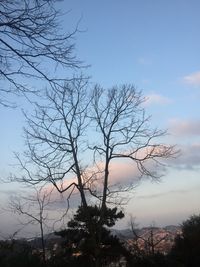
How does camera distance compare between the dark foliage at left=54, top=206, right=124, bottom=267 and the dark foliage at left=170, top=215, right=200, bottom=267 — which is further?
the dark foliage at left=54, top=206, right=124, bottom=267

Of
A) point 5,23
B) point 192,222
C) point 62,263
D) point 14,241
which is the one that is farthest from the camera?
point 14,241

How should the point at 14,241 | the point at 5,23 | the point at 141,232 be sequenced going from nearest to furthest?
the point at 5,23 → the point at 14,241 → the point at 141,232

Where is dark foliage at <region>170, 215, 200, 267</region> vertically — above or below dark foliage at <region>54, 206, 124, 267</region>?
below

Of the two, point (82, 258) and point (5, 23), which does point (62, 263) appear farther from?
point (5, 23)

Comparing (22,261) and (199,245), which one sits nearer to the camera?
(22,261)

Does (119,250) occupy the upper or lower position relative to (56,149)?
lower

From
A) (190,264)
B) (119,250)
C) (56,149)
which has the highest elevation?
(56,149)

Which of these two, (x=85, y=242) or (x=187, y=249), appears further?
(x=85, y=242)

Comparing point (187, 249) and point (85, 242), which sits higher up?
point (85, 242)

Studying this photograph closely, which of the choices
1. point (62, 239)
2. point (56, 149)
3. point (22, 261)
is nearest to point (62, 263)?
point (22, 261)

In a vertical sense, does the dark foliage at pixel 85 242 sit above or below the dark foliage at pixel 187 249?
above

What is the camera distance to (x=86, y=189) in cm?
2733

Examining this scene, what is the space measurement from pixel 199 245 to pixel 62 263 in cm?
811

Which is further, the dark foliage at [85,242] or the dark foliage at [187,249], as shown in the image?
the dark foliage at [85,242]
